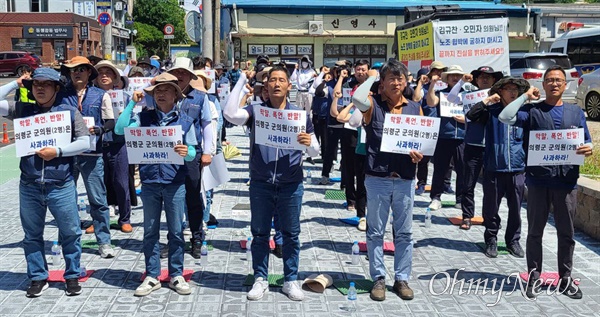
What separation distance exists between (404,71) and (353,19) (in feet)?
111

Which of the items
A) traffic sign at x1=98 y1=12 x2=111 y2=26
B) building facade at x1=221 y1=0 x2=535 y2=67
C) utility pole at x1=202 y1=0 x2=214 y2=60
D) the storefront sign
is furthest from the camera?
the storefront sign

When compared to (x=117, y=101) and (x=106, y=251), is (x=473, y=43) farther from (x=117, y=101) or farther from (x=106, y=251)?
(x=106, y=251)

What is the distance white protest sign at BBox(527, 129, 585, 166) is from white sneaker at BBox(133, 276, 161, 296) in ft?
11.9

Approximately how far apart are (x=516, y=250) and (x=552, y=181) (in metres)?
1.71

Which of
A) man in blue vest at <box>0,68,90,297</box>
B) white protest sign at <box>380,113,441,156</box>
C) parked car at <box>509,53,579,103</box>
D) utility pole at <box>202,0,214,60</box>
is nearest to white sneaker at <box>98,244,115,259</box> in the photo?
man in blue vest at <box>0,68,90,297</box>

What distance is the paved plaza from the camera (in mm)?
5766

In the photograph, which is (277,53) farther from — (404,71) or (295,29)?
(404,71)

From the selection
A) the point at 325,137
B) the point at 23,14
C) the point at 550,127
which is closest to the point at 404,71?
the point at 550,127

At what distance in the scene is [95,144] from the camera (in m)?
Answer: 7.38

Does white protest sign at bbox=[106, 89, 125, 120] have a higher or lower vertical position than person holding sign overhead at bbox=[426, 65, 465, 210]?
higher

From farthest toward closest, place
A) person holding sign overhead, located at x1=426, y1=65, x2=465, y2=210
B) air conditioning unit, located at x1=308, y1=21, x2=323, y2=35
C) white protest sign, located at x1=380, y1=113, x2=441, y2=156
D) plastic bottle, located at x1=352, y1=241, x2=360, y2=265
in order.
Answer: air conditioning unit, located at x1=308, y1=21, x2=323, y2=35, person holding sign overhead, located at x1=426, y1=65, x2=465, y2=210, plastic bottle, located at x1=352, y1=241, x2=360, y2=265, white protest sign, located at x1=380, y1=113, x2=441, y2=156

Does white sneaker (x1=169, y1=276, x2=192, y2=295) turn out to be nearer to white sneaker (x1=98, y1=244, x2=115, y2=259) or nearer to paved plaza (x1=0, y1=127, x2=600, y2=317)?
paved plaza (x1=0, y1=127, x2=600, y2=317)

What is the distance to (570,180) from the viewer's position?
6.02 metres

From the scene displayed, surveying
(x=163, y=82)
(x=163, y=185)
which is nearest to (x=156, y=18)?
(x=163, y=82)
